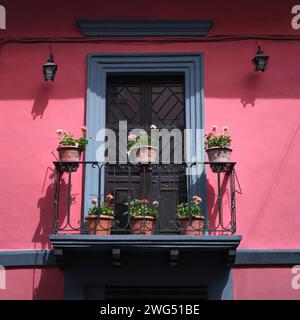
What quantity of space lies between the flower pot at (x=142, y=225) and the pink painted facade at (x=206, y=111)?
3.13ft

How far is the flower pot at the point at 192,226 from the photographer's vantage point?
7605 millimetres

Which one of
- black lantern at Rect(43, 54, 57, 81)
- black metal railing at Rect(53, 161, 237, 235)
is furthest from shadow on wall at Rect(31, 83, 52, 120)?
black metal railing at Rect(53, 161, 237, 235)

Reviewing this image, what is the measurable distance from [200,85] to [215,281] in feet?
8.63

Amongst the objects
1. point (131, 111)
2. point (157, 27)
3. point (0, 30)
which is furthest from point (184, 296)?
point (0, 30)

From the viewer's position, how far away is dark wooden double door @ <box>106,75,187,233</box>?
8219 mm

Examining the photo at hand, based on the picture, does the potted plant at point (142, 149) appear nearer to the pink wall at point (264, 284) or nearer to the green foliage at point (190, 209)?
the green foliage at point (190, 209)

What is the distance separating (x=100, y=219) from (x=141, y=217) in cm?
50

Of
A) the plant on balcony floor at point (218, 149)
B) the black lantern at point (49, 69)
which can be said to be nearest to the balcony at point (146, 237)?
the plant on balcony floor at point (218, 149)

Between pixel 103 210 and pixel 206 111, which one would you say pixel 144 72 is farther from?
pixel 103 210

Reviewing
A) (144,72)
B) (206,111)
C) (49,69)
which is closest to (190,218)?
(206,111)

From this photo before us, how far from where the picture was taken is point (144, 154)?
26.0 ft

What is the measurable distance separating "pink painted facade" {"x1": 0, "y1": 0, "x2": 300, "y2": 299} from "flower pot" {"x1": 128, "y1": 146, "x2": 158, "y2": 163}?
2.84ft

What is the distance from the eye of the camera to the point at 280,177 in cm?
820

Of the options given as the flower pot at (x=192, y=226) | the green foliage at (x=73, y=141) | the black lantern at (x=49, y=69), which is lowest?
the flower pot at (x=192, y=226)
